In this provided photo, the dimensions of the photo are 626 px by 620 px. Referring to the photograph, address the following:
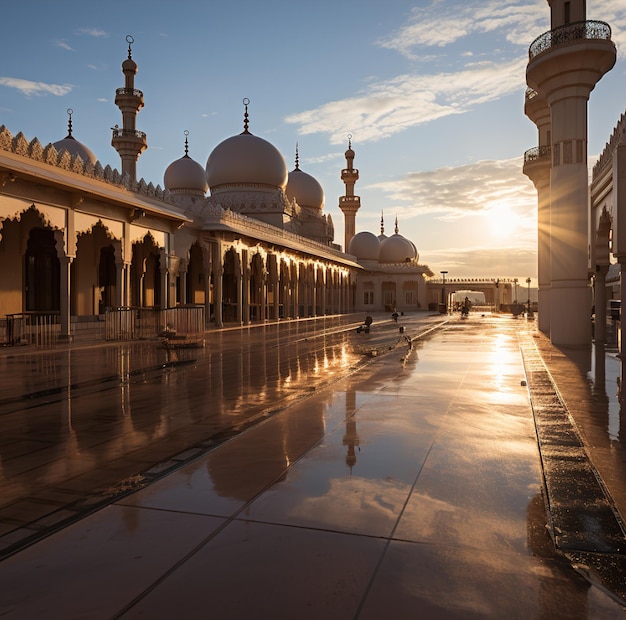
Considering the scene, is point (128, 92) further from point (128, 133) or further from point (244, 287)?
point (244, 287)

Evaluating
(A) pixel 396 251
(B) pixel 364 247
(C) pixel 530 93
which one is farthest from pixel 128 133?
(A) pixel 396 251

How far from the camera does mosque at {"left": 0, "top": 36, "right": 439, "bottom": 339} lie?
16.4 m

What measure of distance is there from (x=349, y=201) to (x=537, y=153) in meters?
44.6

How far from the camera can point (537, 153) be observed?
21.7 meters

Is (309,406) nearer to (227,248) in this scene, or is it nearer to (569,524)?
(569,524)

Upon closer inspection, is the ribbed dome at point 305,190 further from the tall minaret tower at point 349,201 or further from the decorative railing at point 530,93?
the decorative railing at point 530,93

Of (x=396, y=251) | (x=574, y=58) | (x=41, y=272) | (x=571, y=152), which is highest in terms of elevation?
(x=574, y=58)

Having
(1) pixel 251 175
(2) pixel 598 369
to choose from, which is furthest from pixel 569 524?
(1) pixel 251 175

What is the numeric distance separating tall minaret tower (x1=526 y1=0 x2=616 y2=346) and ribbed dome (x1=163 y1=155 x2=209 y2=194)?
33.8 m

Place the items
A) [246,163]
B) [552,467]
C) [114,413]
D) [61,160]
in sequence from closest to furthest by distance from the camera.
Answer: [552,467] → [114,413] → [61,160] → [246,163]

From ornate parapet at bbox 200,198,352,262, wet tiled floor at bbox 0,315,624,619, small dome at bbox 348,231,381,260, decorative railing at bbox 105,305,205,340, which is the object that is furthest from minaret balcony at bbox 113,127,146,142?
small dome at bbox 348,231,381,260

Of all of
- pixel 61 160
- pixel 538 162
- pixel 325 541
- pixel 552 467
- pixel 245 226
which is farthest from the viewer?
pixel 245 226

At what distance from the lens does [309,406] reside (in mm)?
6645

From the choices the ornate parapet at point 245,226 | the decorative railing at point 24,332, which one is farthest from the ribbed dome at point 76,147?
the decorative railing at point 24,332
